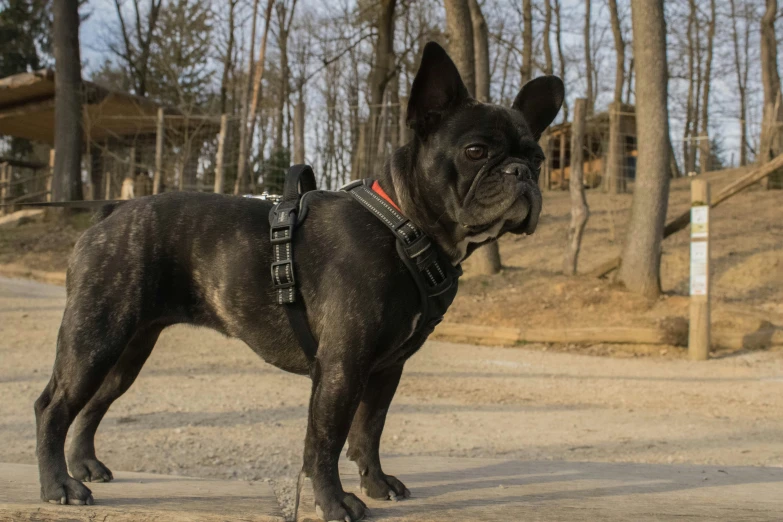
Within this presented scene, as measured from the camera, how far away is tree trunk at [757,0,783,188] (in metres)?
18.7

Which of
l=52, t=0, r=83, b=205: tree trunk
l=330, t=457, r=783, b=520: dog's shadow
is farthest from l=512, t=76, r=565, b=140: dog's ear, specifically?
l=52, t=0, r=83, b=205: tree trunk

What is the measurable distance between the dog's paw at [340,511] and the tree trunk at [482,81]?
7.59 m

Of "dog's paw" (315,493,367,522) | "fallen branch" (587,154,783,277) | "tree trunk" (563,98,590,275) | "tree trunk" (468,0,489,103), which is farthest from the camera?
"tree trunk" (468,0,489,103)

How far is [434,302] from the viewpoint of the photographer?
9.95 ft

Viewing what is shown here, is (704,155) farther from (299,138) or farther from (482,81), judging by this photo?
(299,138)

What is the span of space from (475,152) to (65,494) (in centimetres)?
224

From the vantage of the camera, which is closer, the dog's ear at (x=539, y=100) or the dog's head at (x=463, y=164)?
the dog's head at (x=463, y=164)

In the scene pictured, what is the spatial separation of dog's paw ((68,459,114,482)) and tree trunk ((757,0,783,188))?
18.9m

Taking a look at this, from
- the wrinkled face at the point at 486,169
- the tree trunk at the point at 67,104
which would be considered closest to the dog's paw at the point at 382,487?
the wrinkled face at the point at 486,169

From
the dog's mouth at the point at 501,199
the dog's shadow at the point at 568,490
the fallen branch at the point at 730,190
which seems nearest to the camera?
the dog's mouth at the point at 501,199

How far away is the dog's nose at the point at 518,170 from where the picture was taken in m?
2.83

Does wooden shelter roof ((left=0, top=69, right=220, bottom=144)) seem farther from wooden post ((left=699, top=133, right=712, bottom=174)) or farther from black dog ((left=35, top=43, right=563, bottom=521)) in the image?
wooden post ((left=699, top=133, right=712, bottom=174))

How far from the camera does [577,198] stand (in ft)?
45.1

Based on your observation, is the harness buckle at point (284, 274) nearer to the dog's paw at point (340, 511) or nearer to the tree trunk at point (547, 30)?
the dog's paw at point (340, 511)
